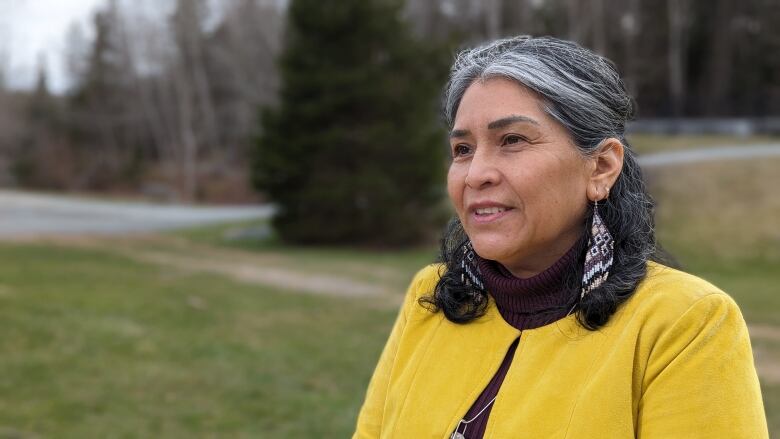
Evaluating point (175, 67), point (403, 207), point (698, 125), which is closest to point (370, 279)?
point (403, 207)

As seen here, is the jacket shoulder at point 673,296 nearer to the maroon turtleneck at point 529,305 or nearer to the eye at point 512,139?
the maroon turtleneck at point 529,305

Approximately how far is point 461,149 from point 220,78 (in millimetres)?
46422

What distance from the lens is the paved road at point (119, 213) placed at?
21.7 m

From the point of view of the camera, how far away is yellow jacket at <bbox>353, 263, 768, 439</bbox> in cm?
144

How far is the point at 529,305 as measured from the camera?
1.77 m

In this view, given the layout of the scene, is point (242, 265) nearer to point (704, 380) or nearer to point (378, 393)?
point (378, 393)

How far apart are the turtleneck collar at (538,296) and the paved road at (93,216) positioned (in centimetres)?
1966

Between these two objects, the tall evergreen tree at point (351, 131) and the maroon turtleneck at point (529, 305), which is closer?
the maroon turtleneck at point (529, 305)

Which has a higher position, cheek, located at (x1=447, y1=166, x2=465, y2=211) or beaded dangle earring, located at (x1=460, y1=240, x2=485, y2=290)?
cheek, located at (x1=447, y1=166, x2=465, y2=211)

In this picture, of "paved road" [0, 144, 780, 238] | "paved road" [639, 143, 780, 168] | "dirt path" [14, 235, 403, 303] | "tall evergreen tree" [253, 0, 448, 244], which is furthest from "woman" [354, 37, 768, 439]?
"paved road" [0, 144, 780, 238]

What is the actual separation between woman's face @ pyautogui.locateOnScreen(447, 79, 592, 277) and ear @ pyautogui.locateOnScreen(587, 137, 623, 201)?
2 cm

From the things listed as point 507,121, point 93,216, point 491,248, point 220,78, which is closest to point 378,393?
point 491,248

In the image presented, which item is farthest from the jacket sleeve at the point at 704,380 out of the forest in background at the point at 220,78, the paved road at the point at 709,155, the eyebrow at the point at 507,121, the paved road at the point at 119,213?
the forest in background at the point at 220,78

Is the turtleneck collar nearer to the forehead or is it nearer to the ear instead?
the ear
